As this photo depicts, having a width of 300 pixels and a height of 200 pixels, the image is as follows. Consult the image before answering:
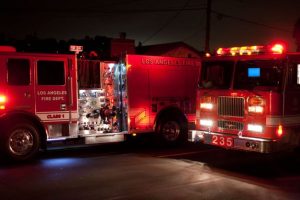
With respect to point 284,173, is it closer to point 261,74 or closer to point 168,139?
point 261,74

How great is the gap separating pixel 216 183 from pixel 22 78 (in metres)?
5.46

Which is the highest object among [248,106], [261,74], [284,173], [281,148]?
[261,74]

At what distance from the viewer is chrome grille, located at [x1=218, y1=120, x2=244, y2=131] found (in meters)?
9.66

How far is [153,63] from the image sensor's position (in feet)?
43.1

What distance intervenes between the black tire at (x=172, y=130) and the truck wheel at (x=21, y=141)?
153 inches

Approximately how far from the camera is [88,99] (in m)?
12.4

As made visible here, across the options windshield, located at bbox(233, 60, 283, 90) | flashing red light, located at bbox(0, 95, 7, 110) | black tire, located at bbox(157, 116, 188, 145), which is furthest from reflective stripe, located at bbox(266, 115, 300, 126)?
flashing red light, located at bbox(0, 95, 7, 110)

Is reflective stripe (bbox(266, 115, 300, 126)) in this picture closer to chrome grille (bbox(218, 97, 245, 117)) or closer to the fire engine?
chrome grille (bbox(218, 97, 245, 117))

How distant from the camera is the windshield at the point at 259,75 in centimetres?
912

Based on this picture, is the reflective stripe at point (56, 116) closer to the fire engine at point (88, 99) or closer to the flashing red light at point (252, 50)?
the fire engine at point (88, 99)

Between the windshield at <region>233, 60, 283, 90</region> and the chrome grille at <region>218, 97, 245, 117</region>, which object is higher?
the windshield at <region>233, 60, 283, 90</region>

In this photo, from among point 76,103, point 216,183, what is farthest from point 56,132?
point 216,183

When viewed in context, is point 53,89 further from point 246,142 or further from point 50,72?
point 246,142

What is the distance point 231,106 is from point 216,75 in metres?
0.93
